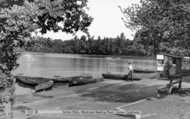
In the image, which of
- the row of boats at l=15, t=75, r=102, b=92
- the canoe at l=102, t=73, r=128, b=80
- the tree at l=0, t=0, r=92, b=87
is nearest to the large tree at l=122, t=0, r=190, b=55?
the tree at l=0, t=0, r=92, b=87

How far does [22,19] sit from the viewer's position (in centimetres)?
692

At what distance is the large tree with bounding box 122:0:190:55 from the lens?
485 inches

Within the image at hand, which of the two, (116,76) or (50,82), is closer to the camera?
(50,82)

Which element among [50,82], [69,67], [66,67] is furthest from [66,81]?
[69,67]

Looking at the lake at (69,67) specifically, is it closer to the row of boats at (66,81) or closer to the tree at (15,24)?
the row of boats at (66,81)

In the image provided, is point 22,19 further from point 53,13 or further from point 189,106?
point 189,106

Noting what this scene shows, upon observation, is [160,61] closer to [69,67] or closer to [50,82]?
[50,82]

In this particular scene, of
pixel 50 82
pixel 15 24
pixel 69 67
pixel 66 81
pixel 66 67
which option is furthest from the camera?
pixel 69 67

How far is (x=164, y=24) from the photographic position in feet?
41.3

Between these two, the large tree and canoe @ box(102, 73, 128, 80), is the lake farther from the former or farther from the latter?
canoe @ box(102, 73, 128, 80)

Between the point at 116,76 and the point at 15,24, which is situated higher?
the point at 15,24

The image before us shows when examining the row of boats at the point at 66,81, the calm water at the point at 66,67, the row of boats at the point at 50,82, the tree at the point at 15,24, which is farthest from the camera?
the calm water at the point at 66,67

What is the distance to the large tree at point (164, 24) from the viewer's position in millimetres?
12328

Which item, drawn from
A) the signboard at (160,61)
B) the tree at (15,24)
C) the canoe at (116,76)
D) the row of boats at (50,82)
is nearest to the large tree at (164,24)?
the signboard at (160,61)
